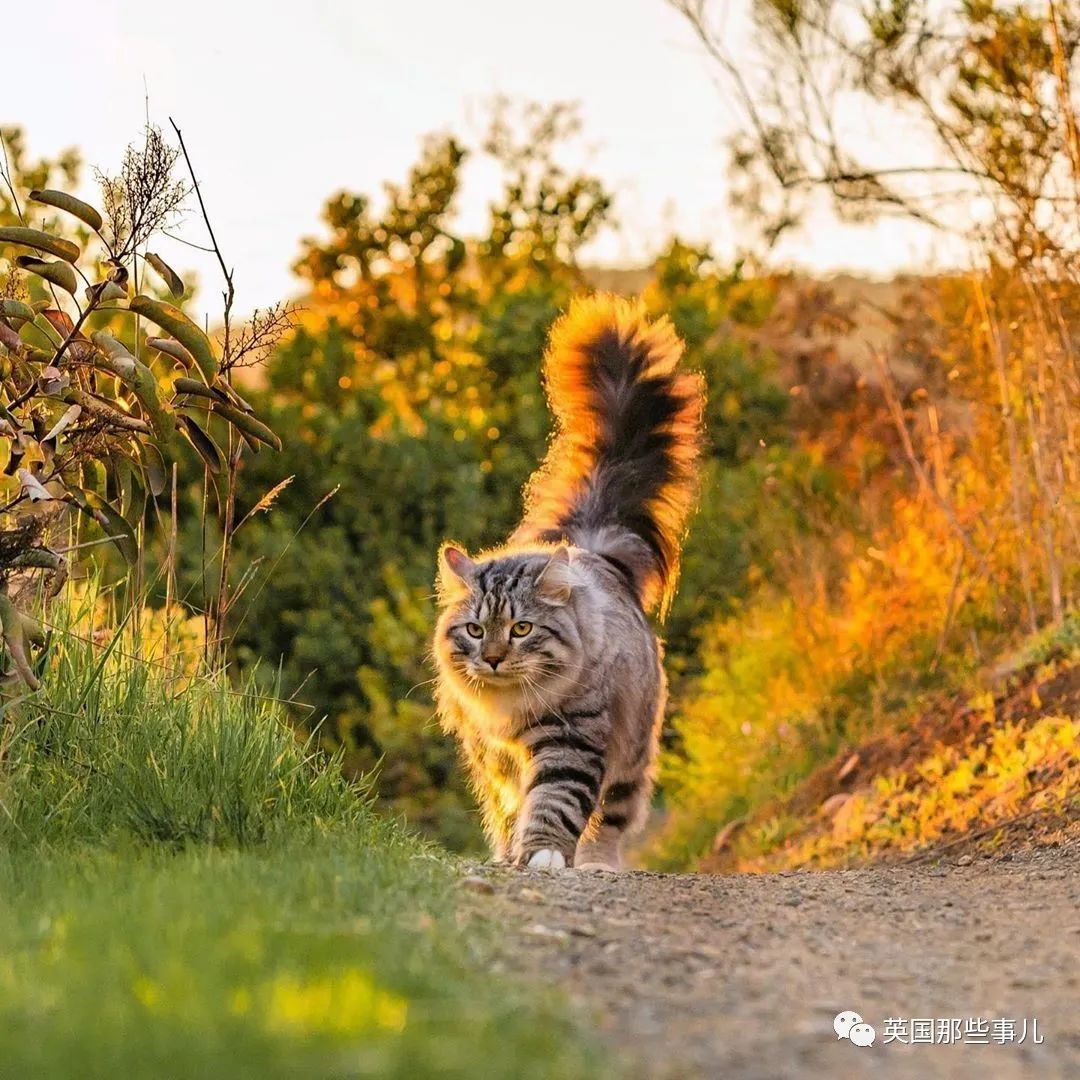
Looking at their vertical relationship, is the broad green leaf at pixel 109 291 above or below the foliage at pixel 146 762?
above

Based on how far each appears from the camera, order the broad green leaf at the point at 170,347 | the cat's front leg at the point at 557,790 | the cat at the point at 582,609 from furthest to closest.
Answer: the cat at the point at 582,609 < the cat's front leg at the point at 557,790 < the broad green leaf at the point at 170,347

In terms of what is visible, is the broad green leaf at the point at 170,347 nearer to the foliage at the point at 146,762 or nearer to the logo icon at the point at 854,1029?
the foliage at the point at 146,762

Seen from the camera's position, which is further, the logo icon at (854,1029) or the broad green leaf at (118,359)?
the broad green leaf at (118,359)

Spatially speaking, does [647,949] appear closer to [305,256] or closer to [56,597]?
[56,597]

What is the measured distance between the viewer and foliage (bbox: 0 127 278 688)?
534 centimetres

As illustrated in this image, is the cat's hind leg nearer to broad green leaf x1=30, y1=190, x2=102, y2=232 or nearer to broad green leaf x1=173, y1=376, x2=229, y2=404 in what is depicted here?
broad green leaf x1=173, y1=376, x2=229, y2=404

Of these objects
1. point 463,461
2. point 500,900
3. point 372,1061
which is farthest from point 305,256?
point 372,1061

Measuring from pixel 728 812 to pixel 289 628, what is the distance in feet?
14.4

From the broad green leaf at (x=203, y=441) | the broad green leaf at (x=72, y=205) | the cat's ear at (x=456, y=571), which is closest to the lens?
the broad green leaf at (x=72, y=205)

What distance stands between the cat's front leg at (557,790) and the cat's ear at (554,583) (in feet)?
1.59

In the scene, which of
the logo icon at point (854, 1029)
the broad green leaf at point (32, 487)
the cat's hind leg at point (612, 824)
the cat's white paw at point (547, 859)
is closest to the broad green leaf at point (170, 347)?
the broad green leaf at point (32, 487)

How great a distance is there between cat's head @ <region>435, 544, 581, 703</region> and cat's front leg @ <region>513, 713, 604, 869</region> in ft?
0.60

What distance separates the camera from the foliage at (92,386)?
534 cm

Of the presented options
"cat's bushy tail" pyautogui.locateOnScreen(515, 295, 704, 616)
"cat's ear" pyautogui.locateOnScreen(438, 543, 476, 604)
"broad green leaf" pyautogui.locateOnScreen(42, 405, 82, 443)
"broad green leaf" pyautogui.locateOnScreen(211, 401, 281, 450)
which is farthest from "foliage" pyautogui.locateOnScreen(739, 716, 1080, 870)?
"broad green leaf" pyautogui.locateOnScreen(42, 405, 82, 443)
